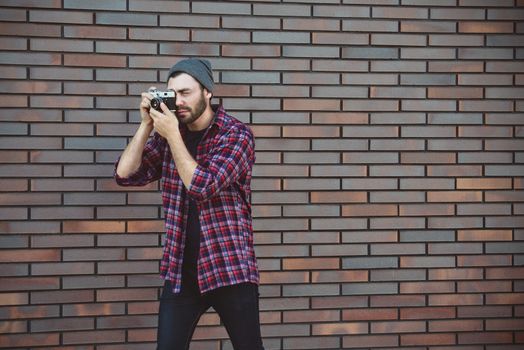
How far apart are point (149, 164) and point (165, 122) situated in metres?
0.40

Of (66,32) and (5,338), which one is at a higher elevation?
(66,32)

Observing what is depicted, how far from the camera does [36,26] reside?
3.59m

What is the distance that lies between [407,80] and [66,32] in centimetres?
199

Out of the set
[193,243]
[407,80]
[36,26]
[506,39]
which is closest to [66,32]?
[36,26]

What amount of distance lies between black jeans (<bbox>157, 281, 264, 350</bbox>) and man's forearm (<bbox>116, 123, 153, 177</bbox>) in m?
0.54

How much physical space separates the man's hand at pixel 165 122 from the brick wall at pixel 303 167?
1031 mm

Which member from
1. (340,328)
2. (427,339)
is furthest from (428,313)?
(340,328)

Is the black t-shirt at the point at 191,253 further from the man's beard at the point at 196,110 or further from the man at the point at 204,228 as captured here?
the man's beard at the point at 196,110

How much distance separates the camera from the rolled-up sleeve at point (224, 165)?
2.64 m

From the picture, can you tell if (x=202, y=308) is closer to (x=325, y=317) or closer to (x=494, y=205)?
(x=325, y=317)

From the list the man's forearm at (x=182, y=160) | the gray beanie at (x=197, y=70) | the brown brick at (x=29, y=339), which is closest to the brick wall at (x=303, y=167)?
the brown brick at (x=29, y=339)

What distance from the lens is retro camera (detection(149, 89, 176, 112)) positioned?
9.00ft

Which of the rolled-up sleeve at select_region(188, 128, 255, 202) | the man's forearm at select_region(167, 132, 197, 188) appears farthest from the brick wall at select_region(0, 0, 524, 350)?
the man's forearm at select_region(167, 132, 197, 188)

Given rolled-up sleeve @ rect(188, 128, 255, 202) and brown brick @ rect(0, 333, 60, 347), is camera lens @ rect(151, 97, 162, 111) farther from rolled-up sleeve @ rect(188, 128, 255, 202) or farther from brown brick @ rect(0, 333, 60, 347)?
brown brick @ rect(0, 333, 60, 347)
